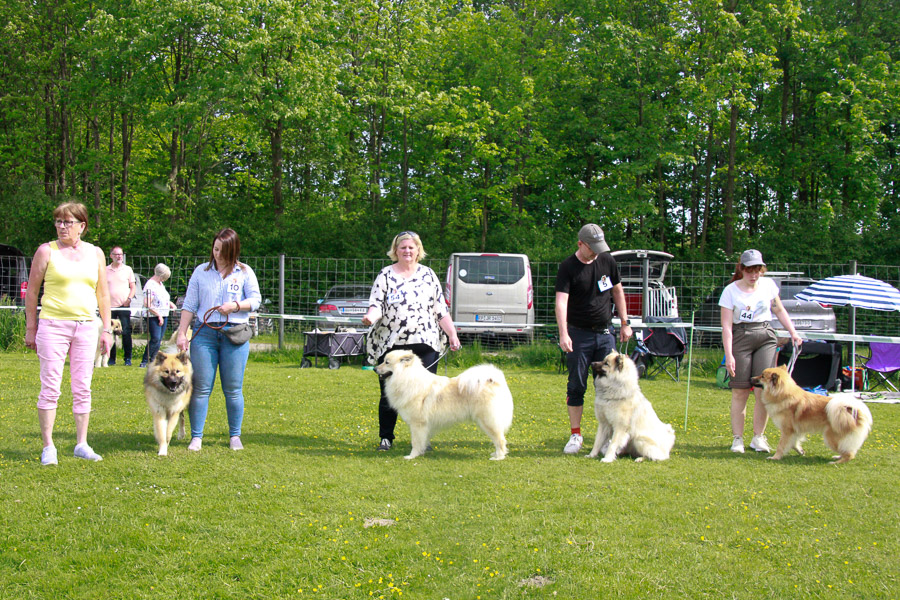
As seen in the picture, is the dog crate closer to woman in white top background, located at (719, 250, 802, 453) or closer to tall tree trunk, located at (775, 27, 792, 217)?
woman in white top background, located at (719, 250, 802, 453)

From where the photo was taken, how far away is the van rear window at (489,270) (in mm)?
12781

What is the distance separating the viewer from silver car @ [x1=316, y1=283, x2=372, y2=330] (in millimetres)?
13438

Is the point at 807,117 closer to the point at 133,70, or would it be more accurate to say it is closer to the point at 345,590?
the point at 133,70

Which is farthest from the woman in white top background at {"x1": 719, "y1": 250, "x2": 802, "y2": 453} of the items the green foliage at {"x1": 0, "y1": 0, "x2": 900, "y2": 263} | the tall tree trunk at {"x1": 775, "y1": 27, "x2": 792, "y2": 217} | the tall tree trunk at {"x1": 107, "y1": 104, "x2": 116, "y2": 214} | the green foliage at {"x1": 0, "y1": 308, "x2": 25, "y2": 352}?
the tall tree trunk at {"x1": 107, "y1": 104, "x2": 116, "y2": 214}

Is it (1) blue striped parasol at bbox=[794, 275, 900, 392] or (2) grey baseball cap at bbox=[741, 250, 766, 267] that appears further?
(1) blue striped parasol at bbox=[794, 275, 900, 392]

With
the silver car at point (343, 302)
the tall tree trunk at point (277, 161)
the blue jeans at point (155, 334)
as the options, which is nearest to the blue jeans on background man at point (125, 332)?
the blue jeans at point (155, 334)

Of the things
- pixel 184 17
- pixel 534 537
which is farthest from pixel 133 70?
pixel 534 537

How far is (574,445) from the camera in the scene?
559 centimetres

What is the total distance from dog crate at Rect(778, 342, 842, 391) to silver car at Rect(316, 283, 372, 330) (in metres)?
7.55

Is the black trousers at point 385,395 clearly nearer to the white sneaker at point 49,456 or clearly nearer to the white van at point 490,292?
the white sneaker at point 49,456

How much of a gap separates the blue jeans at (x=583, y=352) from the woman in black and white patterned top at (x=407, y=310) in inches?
38.0

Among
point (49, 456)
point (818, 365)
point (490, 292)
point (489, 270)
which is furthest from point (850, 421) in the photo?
point (489, 270)

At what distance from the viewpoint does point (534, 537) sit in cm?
348

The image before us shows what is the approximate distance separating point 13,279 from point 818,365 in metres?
15.2
